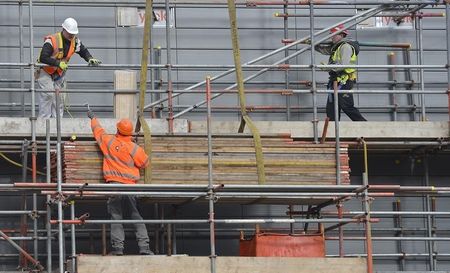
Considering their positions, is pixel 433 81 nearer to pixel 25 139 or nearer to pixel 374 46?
pixel 374 46

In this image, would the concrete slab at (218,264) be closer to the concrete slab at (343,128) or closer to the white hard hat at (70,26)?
the concrete slab at (343,128)

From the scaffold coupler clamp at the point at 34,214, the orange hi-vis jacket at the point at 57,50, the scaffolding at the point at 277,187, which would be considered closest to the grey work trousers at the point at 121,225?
the scaffolding at the point at 277,187

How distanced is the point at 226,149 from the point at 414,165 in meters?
3.85

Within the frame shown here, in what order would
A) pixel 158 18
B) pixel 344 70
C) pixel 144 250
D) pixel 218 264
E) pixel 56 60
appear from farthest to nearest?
pixel 158 18 < pixel 344 70 < pixel 56 60 < pixel 144 250 < pixel 218 264

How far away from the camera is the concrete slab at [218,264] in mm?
19422

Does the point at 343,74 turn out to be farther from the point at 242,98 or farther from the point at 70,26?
the point at 70,26

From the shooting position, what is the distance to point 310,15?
22.6 meters

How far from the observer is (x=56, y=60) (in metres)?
21.8

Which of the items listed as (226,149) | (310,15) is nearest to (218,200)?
(226,149)

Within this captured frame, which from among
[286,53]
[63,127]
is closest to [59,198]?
[63,127]

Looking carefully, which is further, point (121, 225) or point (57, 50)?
point (57, 50)

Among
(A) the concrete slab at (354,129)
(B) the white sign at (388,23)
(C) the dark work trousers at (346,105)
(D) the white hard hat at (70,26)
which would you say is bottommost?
(A) the concrete slab at (354,129)

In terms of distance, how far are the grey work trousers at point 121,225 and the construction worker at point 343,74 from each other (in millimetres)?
3663

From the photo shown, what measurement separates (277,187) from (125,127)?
213cm
